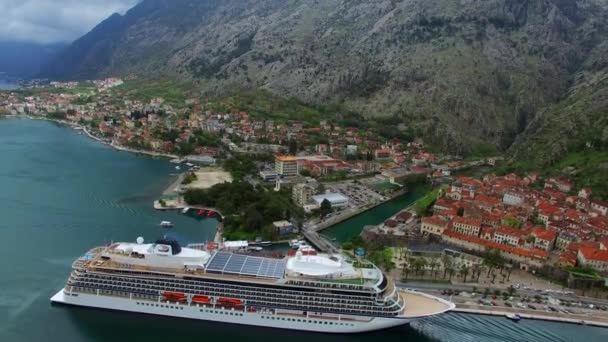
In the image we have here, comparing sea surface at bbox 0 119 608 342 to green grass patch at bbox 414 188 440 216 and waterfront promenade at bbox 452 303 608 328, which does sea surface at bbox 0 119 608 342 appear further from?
green grass patch at bbox 414 188 440 216

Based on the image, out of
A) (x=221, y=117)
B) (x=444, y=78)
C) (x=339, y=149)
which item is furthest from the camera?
(x=444, y=78)

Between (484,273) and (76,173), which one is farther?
(76,173)

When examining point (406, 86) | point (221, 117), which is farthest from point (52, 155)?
point (406, 86)

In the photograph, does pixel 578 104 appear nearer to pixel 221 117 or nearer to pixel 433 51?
pixel 433 51

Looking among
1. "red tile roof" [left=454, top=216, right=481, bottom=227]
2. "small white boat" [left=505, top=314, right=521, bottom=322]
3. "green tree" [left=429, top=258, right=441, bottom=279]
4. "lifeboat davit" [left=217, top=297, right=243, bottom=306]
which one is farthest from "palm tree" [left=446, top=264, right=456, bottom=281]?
"lifeboat davit" [left=217, top=297, right=243, bottom=306]

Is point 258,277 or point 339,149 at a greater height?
point 339,149

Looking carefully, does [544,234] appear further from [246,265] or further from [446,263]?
[246,265]

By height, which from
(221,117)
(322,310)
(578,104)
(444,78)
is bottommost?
(322,310)

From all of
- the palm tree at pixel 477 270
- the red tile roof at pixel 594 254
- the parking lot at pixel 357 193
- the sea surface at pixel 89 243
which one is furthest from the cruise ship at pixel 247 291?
the parking lot at pixel 357 193
